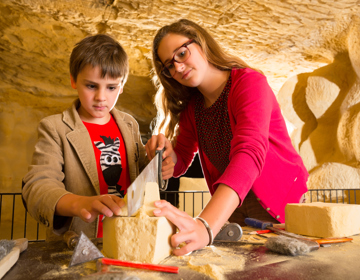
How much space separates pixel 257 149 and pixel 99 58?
2.50 feet

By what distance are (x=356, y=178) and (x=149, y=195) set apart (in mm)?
3295

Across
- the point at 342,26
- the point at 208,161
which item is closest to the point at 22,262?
the point at 208,161

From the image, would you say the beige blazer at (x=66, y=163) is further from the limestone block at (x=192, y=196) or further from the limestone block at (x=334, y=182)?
the limestone block at (x=192, y=196)

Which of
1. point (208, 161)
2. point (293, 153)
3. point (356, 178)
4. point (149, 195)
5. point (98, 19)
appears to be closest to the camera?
point (149, 195)

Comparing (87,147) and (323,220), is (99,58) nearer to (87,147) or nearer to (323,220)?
(87,147)

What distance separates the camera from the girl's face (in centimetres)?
122

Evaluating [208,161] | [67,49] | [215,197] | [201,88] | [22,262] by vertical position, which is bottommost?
[22,262]

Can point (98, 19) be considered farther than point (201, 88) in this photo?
Yes

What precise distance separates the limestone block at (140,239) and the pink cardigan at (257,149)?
0.84 feet

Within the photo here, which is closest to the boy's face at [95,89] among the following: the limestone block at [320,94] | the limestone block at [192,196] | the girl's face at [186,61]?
the girl's face at [186,61]

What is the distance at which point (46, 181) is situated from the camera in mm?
996

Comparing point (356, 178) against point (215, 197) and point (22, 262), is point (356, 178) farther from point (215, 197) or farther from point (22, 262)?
point (22, 262)

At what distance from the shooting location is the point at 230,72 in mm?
1294

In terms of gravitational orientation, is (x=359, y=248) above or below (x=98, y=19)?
below
